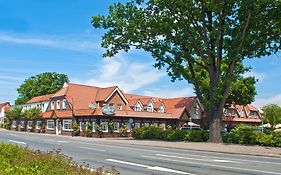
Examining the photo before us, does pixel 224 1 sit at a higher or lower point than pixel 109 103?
higher

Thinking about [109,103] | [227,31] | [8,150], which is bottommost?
[8,150]

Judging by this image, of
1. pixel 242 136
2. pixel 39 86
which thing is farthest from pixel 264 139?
pixel 39 86

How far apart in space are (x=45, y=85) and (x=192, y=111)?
2000 inches

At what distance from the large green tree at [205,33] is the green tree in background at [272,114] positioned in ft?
169

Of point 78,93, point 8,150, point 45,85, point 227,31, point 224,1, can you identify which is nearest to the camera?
point 8,150

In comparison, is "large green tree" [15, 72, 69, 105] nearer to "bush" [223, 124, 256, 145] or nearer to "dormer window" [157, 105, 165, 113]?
"dormer window" [157, 105, 165, 113]

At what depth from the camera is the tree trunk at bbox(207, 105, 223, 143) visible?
114 ft

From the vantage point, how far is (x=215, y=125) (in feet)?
115

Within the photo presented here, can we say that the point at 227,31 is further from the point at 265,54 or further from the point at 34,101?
the point at 34,101

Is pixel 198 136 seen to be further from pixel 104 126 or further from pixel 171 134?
pixel 104 126

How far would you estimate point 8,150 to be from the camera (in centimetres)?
1377

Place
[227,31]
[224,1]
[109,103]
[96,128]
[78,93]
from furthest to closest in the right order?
[78,93] < [109,103] < [96,128] < [227,31] < [224,1]

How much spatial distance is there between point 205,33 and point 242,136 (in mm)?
9868

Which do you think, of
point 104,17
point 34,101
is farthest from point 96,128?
point 34,101
